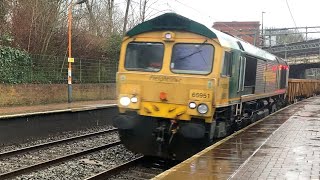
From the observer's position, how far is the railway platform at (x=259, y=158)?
7.21 meters

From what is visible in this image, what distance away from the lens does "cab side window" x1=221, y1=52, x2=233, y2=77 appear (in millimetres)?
10250

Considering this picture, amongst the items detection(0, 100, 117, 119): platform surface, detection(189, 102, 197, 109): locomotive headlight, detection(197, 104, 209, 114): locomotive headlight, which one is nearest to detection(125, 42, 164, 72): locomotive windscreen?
detection(189, 102, 197, 109): locomotive headlight

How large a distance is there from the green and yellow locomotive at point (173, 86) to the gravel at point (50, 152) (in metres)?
2.55

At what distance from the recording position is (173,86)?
996 centimetres

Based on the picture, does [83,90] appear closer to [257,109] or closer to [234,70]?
[257,109]

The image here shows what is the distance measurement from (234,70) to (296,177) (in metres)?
4.57

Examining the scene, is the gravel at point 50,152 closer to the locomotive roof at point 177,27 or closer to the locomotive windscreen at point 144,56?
the locomotive windscreen at point 144,56

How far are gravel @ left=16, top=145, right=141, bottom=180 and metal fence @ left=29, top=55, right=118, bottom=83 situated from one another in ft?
36.0

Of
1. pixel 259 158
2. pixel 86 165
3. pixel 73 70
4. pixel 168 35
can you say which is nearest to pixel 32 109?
pixel 73 70

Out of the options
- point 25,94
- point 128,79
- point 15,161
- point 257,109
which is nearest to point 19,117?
point 15,161

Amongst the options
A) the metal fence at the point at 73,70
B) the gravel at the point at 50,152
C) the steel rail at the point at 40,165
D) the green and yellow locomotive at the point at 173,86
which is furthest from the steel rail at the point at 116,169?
the metal fence at the point at 73,70

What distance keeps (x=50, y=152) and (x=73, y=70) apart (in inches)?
534

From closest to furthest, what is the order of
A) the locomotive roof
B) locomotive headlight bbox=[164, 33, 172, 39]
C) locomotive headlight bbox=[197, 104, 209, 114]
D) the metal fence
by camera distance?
locomotive headlight bbox=[197, 104, 209, 114]
the locomotive roof
locomotive headlight bbox=[164, 33, 172, 39]
the metal fence

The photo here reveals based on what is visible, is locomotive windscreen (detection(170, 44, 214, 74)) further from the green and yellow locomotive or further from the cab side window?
the cab side window
